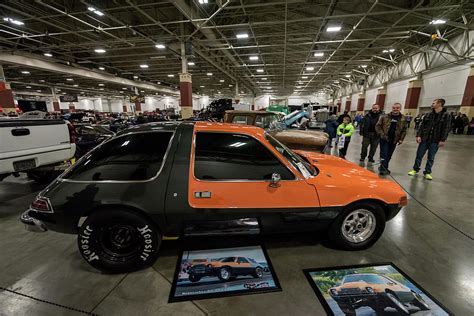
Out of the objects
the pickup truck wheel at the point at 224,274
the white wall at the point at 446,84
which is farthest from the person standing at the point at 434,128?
the white wall at the point at 446,84

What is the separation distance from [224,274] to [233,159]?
3.65ft

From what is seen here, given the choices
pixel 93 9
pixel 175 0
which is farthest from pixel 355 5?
pixel 93 9

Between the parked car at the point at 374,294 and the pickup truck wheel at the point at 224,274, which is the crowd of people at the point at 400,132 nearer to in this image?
the parked car at the point at 374,294

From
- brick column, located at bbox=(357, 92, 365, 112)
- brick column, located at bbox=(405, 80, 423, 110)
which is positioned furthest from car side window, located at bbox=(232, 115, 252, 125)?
brick column, located at bbox=(357, 92, 365, 112)

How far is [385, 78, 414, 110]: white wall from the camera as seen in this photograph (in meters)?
20.5

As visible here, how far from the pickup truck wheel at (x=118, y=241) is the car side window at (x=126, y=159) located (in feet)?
1.17

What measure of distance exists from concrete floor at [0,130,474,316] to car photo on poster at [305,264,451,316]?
11 centimetres

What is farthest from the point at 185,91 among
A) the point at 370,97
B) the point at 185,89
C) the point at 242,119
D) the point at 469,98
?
the point at 370,97

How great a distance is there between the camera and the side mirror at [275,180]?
1941 mm

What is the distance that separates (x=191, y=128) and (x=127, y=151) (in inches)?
26.7

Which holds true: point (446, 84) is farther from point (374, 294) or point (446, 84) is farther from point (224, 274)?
point (224, 274)

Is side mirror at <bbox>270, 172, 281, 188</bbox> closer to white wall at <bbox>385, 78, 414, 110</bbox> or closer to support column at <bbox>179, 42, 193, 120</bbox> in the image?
support column at <bbox>179, 42, 193, 120</bbox>

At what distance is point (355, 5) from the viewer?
389 inches

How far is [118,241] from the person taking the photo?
7.07ft
